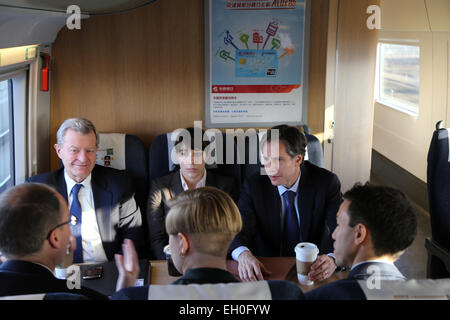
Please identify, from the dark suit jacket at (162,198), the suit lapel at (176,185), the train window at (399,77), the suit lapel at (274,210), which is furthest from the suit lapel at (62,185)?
the train window at (399,77)

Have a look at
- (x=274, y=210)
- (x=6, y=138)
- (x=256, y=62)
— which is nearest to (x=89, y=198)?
(x=6, y=138)

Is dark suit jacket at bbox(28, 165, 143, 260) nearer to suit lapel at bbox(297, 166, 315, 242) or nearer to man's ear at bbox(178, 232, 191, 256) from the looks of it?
suit lapel at bbox(297, 166, 315, 242)

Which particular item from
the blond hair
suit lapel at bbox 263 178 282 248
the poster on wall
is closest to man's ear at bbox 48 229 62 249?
the blond hair

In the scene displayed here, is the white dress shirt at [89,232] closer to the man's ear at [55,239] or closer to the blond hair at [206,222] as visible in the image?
the man's ear at [55,239]

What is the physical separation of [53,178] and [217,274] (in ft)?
6.06

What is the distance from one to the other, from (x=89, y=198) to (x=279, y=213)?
1180 millimetres

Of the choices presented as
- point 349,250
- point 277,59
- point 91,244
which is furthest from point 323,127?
point 349,250

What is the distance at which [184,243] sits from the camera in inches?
68.9

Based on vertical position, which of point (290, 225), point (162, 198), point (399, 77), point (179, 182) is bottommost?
point (290, 225)

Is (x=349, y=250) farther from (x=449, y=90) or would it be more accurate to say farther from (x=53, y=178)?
(x=449, y=90)

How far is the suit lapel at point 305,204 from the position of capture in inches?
122

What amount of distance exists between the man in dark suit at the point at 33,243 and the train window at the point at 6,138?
6.30 ft

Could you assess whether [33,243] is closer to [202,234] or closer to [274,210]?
[202,234]
